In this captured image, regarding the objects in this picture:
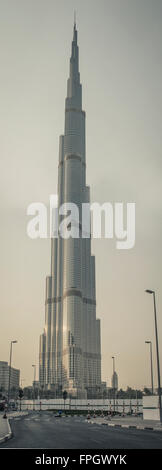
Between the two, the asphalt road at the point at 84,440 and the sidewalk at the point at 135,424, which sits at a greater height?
the asphalt road at the point at 84,440

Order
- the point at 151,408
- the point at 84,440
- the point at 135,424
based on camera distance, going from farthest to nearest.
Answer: the point at 151,408
the point at 135,424
the point at 84,440

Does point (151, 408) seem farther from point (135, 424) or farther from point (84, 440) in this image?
point (84, 440)

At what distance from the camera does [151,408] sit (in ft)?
193

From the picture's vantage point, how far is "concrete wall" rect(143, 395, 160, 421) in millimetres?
56353

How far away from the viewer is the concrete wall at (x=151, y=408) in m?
56.4

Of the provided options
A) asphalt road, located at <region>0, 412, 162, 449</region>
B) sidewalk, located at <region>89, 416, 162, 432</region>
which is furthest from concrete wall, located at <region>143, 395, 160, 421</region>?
asphalt road, located at <region>0, 412, 162, 449</region>

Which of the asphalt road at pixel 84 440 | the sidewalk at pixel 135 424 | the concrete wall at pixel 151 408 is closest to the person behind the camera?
the asphalt road at pixel 84 440

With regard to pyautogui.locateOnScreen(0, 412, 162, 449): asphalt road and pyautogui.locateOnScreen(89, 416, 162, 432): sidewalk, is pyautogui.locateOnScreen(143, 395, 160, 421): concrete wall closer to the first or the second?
pyautogui.locateOnScreen(89, 416, 162, 432): sidewalk

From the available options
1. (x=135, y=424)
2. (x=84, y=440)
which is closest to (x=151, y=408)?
(x=135, y=424)

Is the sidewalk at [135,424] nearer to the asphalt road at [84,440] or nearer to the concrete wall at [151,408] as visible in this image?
the concrete wall at [151,408]

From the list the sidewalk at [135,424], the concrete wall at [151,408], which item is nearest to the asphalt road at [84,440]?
the sidewalk at [135,424]

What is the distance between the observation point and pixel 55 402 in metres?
188
